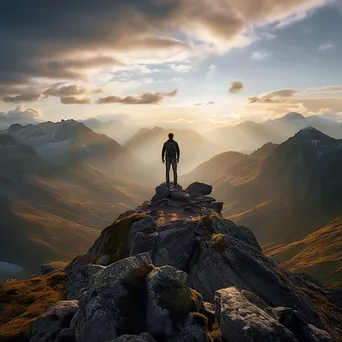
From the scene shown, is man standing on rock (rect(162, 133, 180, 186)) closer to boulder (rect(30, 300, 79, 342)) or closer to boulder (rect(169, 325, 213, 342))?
boulder (rect(30, 300, 79, 342))

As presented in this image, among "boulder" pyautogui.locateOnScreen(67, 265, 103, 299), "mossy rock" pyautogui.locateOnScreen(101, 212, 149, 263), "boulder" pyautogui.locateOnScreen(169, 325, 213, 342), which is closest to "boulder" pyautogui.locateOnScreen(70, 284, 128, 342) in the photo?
"boulder" pyautogui.locateOnScreen(169, 325, 213, 342)

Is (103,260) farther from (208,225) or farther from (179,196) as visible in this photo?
(179,196)

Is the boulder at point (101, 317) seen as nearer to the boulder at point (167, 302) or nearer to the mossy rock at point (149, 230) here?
the boulder at point (167, 302)

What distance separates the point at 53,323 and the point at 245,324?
11848 millimetres

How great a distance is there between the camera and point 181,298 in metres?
17.8

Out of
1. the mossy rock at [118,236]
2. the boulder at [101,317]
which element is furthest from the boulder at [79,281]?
the boulder at [101,317]

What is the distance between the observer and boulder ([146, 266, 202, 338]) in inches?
656

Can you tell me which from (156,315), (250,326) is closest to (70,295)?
(156,315)

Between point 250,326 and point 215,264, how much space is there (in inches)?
465

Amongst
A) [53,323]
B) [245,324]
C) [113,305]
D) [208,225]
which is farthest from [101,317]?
[208,225]

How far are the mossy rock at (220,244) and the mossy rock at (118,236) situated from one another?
10.8 meters

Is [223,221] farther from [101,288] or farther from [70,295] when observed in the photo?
[101,288]

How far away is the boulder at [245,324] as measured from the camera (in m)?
14.5

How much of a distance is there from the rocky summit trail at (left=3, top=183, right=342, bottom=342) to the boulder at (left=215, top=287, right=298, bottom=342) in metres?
0.04
